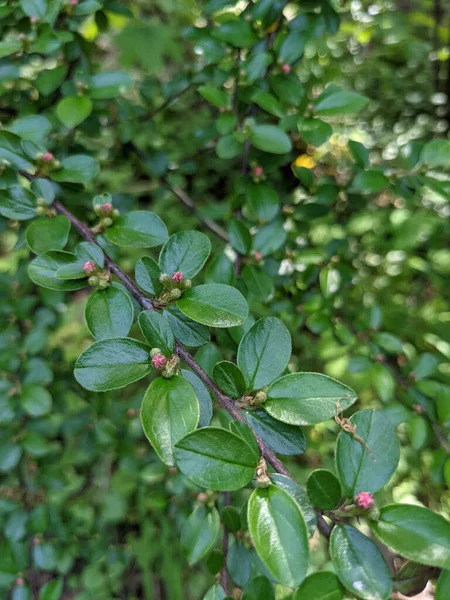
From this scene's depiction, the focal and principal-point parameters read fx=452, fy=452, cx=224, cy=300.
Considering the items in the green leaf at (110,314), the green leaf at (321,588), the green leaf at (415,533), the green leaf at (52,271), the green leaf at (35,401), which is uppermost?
the green leaf at (52,271)

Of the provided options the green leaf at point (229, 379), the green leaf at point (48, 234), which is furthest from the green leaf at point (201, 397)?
the green leaf at point (48, 234)

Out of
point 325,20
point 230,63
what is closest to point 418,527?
point 230,63

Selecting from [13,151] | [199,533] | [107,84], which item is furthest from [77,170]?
[199,533]

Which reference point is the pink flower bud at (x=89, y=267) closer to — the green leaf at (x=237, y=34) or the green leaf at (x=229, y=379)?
the green leaf at (x=229, y=379)

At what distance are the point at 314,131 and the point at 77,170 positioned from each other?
0.38m

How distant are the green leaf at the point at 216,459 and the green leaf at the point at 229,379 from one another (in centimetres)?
9

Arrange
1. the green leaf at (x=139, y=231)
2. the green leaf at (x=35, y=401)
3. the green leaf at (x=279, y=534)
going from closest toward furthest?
the green leaf at (x=279, y=534) → the green leaf at (x=139, y=231) → the green leaf at (x=35, y=401)

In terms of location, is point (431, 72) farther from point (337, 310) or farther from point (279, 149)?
point (279, 149)

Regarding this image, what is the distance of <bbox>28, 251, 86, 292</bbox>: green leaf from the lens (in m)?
0.52

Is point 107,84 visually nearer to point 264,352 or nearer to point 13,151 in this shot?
point 13,151

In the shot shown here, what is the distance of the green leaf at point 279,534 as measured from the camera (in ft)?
1.22

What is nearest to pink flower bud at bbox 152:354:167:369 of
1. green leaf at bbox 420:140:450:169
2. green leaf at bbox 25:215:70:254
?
green leaf at bbox 25:215:70:254

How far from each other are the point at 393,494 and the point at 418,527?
1.04 meters

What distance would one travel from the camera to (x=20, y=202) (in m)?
0.64
